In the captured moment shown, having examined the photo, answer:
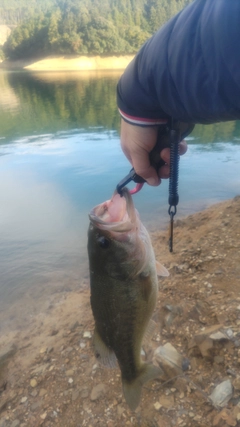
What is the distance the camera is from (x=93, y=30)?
77688mm

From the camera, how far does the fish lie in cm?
187

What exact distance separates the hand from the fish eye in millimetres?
461

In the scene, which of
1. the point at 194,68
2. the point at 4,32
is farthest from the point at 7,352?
the point at 4,32

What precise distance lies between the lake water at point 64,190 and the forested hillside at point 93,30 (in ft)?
223

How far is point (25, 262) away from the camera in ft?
20.7

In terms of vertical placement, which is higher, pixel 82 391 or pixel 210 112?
pixel 210 112

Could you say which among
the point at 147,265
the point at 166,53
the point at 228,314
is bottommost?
the point at 228,314

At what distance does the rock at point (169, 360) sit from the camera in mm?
2975

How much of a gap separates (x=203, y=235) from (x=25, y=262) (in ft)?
11.1

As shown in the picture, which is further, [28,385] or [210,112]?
[28,385]

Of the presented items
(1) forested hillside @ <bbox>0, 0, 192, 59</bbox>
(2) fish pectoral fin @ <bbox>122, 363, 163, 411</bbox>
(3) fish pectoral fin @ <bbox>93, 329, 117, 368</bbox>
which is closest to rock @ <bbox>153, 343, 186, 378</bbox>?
(2) fish pectoral fin @ <bbox>122, 363, 163, 411</bbox>

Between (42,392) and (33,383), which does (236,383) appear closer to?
(42,392)

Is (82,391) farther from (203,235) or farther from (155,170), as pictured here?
(203,235)

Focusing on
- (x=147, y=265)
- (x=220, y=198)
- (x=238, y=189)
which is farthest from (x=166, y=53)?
(x=238, y=189)
